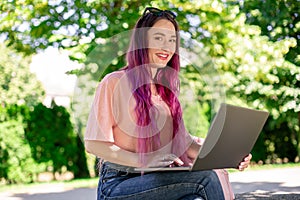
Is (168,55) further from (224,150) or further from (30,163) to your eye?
(30,163)

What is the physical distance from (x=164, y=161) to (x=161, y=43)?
19.5 inches

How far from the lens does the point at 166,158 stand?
6.55 feet

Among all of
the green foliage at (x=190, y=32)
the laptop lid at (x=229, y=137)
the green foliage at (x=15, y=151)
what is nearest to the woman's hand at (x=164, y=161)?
the laptop lid at (x=229, y=137)

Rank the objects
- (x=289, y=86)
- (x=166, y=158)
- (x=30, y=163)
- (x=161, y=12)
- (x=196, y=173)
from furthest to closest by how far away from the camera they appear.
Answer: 1. (x=289, y=86)
2. (x=30, y=163)
3. (x=161, y=12)
4. (x=166, y=158)
5. (x=196, y=173)

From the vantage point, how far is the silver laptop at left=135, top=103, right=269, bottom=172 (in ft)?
5.75

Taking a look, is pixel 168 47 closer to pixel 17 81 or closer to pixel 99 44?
pixel 99 44

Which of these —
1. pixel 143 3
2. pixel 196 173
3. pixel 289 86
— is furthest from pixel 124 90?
pixel 289 86

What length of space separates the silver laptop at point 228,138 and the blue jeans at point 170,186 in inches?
1.6

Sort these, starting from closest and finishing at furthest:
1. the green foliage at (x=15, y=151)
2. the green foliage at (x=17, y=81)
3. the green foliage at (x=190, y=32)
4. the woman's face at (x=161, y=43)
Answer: the woman's face at (x=161, y=43)
the green foliage at (x=190, y=32)
the green foliage at (x=15, y=151)
the green foliage at (x=17, y=81)

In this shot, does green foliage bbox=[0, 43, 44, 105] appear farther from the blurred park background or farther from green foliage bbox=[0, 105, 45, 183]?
green foliage bbox=[0, 105, 45, 183]

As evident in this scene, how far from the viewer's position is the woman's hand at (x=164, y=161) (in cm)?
197

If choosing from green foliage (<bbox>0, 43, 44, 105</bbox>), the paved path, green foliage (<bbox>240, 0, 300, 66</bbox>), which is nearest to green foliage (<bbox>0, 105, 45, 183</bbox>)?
the paved path

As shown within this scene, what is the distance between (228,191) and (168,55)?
0.61 m

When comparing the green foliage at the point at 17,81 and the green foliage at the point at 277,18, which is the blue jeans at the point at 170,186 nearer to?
the green foliage at the point at 277,18
